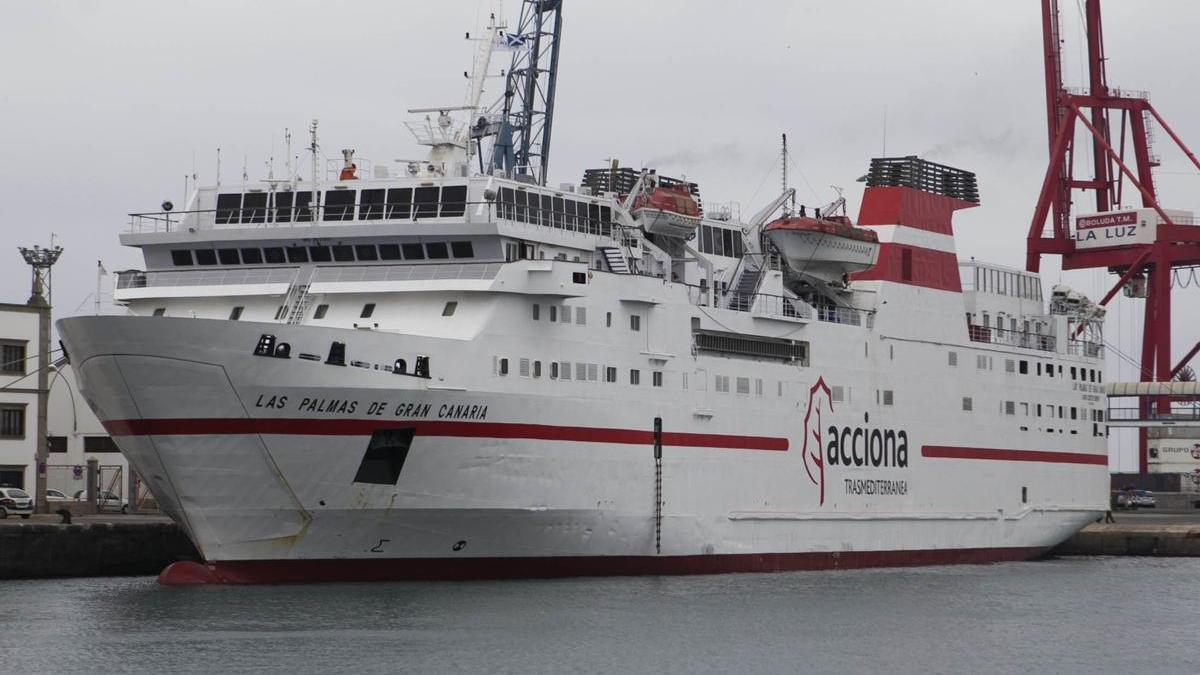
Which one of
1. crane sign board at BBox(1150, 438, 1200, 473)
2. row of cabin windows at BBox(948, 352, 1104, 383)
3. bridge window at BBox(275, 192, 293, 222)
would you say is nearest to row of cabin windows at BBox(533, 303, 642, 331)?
bridge window at BBox(275, 192, 293, 222)

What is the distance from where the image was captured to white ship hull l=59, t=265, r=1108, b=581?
3203 cm

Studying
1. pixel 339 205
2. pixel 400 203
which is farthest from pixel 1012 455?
pixel 339 205

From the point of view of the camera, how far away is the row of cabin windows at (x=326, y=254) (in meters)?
35.6

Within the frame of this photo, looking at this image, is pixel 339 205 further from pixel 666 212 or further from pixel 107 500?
pixel 107 500

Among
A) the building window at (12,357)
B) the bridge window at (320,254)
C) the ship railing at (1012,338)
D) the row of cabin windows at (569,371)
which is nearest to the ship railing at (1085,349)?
the ship railing at (1012,338)

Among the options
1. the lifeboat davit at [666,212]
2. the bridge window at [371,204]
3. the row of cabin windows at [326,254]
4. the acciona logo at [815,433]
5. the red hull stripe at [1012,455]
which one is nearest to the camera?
the row of cabin windows at [326,254]

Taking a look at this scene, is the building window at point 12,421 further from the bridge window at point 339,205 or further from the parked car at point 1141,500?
the parked car at point 1141,500

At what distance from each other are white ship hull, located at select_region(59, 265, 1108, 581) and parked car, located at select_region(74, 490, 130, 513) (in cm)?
1748

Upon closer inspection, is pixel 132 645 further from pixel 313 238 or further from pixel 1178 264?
pixel 1178 264

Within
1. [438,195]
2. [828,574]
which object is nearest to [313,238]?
[438,195]

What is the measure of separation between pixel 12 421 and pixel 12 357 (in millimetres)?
1703

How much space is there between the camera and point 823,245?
42.2 metres

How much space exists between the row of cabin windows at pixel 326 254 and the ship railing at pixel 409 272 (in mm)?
303

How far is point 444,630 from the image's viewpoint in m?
29.5
